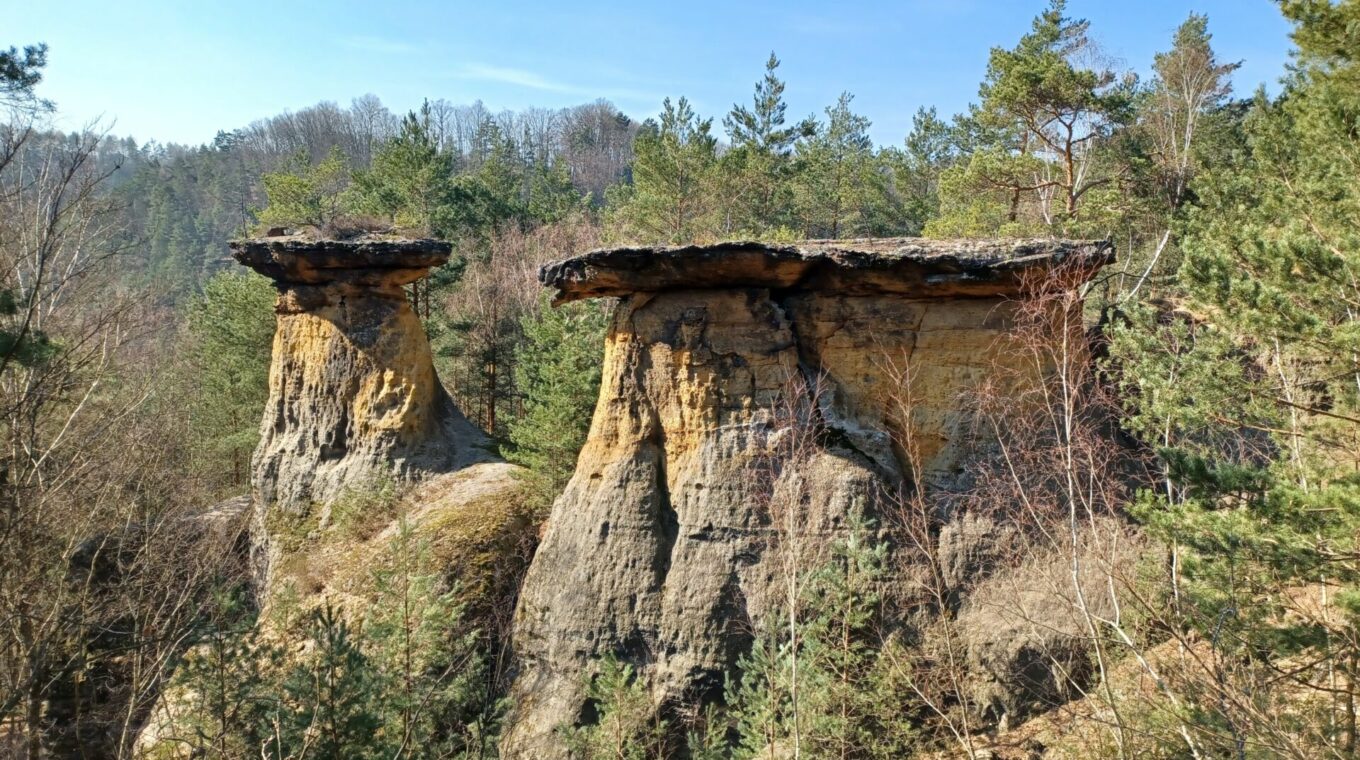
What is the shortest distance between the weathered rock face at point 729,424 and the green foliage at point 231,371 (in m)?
12.6

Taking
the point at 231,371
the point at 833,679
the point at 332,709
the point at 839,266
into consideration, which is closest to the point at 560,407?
the point at 839,266

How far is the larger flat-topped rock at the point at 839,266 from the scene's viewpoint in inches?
364

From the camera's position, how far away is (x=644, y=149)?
21.7 metres

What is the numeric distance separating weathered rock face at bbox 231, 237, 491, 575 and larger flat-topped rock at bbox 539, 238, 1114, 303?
5.26m

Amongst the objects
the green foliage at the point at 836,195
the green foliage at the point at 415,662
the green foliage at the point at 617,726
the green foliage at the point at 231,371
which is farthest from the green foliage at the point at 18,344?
the green foliage at the point at 836,195

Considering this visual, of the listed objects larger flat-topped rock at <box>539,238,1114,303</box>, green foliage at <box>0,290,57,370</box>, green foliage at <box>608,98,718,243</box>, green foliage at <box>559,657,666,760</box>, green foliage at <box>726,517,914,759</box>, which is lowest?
green foliage at <box>559,657,666,760</box>

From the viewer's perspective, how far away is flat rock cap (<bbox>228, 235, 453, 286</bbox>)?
1393 cm

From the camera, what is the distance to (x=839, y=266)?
32.9ft

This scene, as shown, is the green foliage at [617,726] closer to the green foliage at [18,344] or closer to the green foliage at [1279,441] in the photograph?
the green foliage at [1279,441]

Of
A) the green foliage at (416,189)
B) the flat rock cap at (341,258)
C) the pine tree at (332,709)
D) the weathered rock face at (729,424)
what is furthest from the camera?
the green foliage at (416,189)

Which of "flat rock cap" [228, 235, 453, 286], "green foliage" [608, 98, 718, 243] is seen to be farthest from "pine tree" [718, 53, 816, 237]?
"flat rock cap" [228, 235, 453, 286]

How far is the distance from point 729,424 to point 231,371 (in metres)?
16.2

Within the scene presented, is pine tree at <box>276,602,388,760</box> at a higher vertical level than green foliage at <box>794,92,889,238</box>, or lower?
lower

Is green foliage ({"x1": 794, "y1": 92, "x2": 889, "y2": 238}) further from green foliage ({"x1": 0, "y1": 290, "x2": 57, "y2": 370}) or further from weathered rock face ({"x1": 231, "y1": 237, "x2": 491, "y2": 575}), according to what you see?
green foliage ({"x1": 0, "y1": 290, "x2": 57, "y2": 370})
